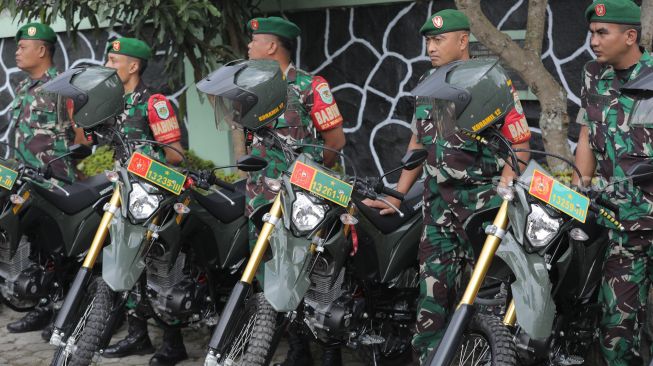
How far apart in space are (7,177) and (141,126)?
0.81m

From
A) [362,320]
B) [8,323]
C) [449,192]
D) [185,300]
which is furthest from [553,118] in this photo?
[8,323]

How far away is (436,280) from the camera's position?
14.8ft

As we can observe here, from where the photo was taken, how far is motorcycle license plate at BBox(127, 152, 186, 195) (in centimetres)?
462

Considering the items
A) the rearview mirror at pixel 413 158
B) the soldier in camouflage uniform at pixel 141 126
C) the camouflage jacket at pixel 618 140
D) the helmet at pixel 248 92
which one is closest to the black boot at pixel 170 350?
the soldier in camouflage uniform at pixel 141 126

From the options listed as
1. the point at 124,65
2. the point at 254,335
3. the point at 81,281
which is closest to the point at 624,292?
the point at 254,335

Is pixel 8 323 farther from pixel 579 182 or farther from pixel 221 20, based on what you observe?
pixel 579 182

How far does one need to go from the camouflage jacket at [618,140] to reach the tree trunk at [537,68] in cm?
149

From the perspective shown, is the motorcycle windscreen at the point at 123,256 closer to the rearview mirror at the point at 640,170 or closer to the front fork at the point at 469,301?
the front fork at the point at 469,301

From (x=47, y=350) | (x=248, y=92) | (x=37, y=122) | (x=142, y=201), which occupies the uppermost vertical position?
(x=248, y=92)

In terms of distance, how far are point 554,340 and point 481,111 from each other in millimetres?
1020

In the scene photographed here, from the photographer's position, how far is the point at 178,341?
17.9 ft

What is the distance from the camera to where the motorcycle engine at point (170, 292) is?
4875mm

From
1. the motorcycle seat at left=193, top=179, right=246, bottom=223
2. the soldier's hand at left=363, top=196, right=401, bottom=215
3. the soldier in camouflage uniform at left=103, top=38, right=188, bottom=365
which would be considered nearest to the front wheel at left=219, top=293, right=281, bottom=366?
the soldier's hand at left=363, top=196, right=401, bottom=215

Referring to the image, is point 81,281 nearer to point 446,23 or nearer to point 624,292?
point 446,23
